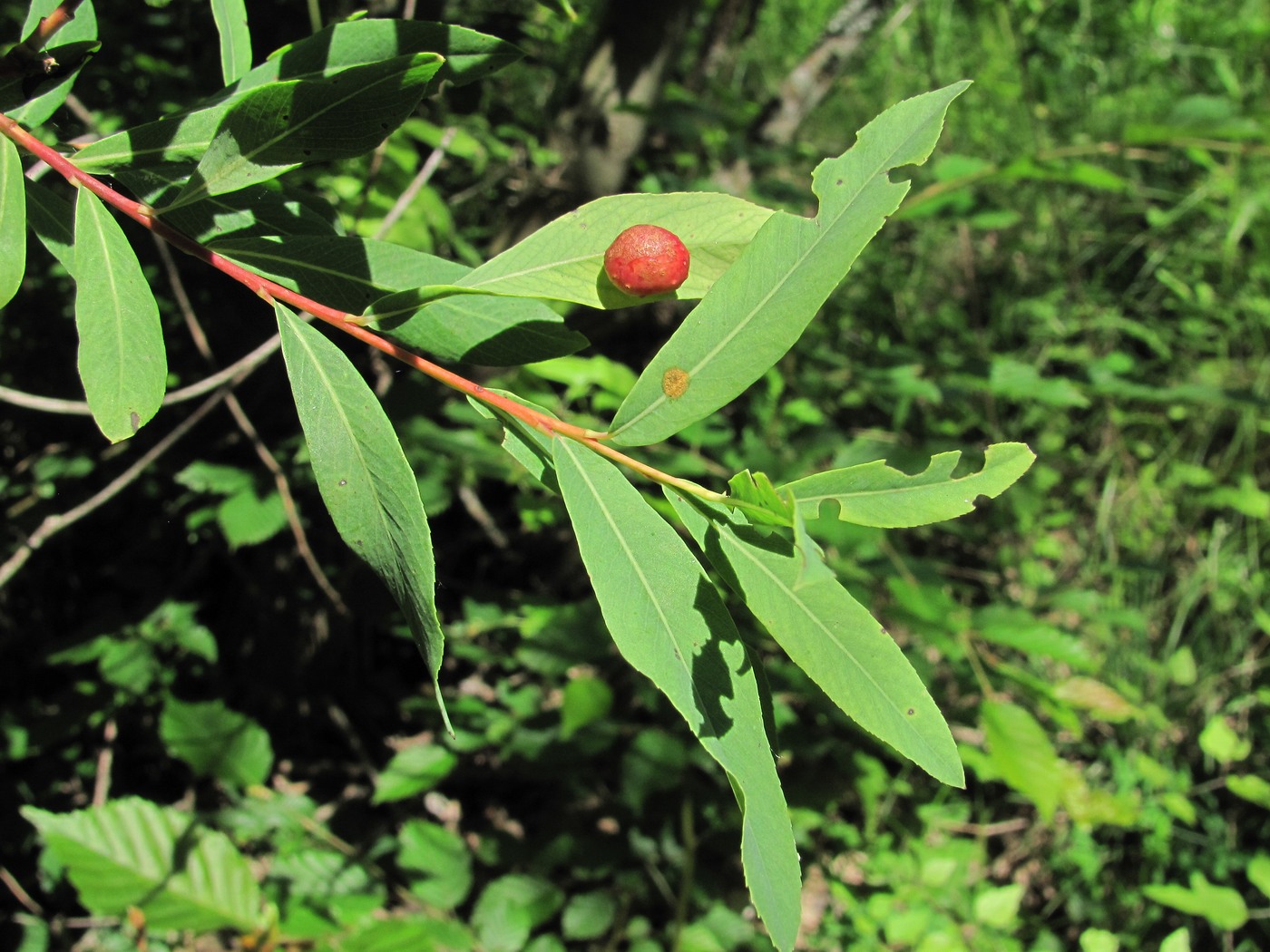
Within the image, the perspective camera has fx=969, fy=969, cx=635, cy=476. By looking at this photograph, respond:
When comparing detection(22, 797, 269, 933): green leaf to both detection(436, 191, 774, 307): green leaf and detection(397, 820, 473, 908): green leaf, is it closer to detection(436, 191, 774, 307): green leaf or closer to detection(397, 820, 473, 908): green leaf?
detection(397, 820, 473, 908): green leaf

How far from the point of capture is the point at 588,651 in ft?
6.91

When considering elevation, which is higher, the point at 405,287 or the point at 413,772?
the point at 405,287

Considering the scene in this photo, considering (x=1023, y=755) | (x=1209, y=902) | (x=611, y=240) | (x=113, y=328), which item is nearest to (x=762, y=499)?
(x=611, y=240)

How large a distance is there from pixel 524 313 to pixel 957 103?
3.66 m

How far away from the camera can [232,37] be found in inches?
39.7

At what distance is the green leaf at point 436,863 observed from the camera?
2201 millimetres

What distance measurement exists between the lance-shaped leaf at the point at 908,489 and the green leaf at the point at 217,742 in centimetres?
195

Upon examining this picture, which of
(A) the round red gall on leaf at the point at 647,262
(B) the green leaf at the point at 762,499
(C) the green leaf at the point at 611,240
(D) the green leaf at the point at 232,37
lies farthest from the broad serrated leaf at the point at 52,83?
(B) the green leaf at the point at 762,499

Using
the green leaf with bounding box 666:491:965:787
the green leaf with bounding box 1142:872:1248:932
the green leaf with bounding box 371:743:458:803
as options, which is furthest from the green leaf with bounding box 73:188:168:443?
the green leaf with bounding box 1142:872:1248:932

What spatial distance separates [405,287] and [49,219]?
34 centimetres

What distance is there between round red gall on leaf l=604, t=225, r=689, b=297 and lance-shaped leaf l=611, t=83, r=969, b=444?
0.04m

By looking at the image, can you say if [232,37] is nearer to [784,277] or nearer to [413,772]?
[784,277]

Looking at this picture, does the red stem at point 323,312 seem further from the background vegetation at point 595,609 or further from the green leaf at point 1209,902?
the green leaf at point 1209,902

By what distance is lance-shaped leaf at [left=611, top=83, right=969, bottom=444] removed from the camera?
2.56ft
